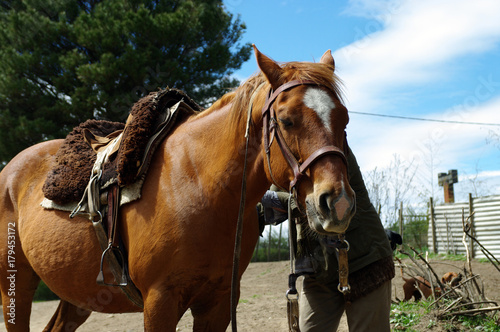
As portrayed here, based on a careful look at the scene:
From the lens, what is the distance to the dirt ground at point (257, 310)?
6.19m

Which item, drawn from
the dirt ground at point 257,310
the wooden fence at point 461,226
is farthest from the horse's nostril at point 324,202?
the wooden fence at point 461,226

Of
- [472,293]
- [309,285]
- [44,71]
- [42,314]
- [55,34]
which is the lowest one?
[42,314]

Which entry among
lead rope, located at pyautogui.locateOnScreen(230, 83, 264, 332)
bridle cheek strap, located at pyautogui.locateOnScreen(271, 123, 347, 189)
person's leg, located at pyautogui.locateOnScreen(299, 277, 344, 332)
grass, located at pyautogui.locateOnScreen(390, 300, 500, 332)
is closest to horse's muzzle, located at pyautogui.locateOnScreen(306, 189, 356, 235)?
bridle cheek strap, located at pyautogui.locateOnScreen(271, 123, 347, 189)

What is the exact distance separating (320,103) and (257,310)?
5602mm

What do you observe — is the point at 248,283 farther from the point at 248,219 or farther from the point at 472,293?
the point at 248,219

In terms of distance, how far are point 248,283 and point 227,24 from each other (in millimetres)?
8392

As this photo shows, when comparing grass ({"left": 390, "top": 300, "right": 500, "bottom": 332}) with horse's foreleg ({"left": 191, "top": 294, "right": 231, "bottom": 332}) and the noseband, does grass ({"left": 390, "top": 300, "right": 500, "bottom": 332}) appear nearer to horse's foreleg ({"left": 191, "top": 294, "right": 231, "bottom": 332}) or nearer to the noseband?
horse's foreleg ({"left": 191, "top": 294, "right": 231, "bottom": 332})

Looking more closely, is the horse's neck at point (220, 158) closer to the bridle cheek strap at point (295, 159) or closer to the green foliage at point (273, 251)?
the bridle cheek strap at point (295, 159)

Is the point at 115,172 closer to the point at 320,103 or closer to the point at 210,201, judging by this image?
the point at 210,201

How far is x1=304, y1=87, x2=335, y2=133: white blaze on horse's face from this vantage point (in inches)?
80.8

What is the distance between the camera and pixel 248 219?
2.63 metres

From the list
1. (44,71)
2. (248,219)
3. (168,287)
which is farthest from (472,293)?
(44,71)

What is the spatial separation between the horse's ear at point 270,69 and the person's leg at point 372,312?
142 cm

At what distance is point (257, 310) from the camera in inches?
277
